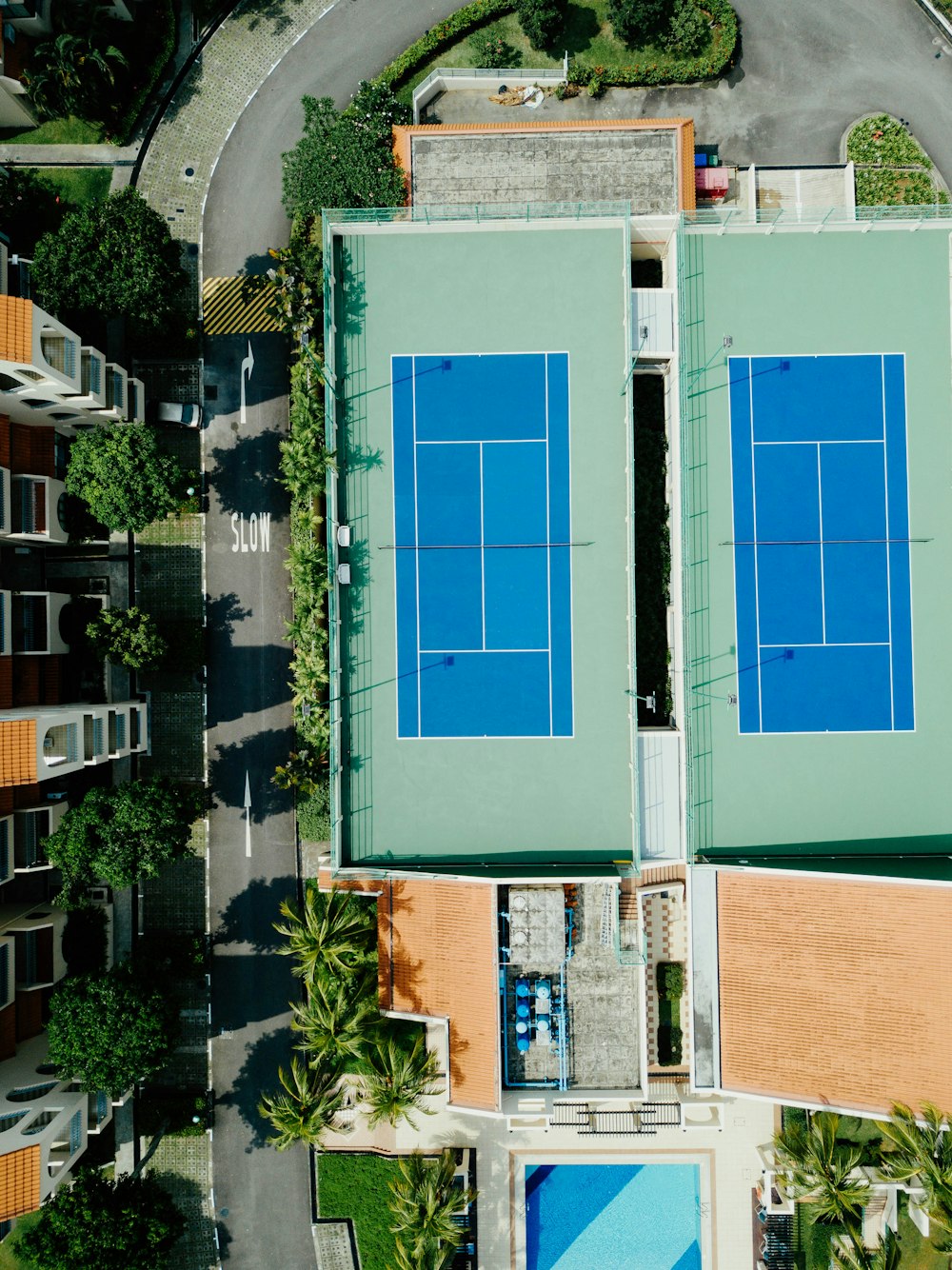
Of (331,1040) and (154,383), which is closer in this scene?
(331,1040)

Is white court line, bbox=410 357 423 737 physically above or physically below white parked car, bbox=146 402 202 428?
below

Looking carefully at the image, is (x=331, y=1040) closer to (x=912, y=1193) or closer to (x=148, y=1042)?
(x=148, y=1042)

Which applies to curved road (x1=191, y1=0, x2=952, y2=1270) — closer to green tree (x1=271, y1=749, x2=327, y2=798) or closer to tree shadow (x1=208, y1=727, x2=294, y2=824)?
tree shadow (x1=208, y1=727, x2=294, y2=824)

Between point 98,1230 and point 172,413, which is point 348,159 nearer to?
point 172,413

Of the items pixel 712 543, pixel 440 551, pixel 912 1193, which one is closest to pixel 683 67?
pixel 712 543

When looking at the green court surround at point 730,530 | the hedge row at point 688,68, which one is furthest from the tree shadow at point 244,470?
the hedge row at point 688,68

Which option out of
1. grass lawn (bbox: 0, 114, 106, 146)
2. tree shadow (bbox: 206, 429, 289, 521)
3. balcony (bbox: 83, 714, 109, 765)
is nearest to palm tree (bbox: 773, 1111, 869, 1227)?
balcony (bbox: 83, 714, 109, 765)
